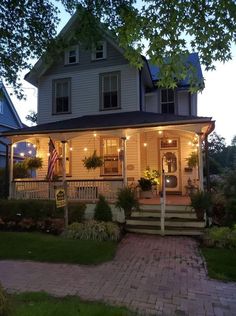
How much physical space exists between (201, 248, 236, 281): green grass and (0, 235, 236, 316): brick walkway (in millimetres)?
205

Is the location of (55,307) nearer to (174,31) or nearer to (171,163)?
(174,31)

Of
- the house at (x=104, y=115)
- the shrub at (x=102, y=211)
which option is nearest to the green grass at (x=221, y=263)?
the shrub at (x=102, y=211)

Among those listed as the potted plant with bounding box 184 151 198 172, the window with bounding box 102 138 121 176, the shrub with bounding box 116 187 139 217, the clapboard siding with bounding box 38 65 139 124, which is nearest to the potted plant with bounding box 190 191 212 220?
the shrub with bounding box 116 187 139 217

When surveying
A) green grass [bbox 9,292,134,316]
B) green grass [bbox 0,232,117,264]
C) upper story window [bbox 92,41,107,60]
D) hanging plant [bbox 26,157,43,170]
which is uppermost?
upper story window [bbox 92,41,107,60]

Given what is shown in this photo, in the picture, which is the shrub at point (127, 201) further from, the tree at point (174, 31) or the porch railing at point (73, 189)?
the tree at point (174, 31)

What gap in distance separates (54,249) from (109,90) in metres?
9.31

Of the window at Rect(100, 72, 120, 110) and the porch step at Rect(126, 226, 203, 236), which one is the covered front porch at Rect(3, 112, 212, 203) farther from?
the porch step at Rect(126, 226, 203, 236)

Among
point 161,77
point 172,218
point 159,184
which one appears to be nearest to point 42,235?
point 172,218

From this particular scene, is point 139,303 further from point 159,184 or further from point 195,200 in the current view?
point 159,184

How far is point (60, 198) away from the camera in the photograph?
9.00 meters

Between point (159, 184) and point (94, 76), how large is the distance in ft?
20.8

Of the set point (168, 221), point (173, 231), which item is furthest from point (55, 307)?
point (168, 221)

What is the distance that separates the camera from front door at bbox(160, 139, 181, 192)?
14.5m

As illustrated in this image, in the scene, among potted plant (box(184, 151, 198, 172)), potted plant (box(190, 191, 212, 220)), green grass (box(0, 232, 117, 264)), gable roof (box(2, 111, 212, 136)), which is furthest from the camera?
potted plant (box(184, 151, 198, 172))
